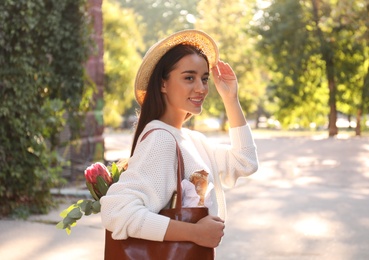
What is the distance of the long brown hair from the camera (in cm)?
315

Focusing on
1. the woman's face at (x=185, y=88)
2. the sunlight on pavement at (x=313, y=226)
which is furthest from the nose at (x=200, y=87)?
the sunlight on pavement at (x=313, y=226)

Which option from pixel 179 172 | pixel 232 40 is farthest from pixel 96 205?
pixel 232 40

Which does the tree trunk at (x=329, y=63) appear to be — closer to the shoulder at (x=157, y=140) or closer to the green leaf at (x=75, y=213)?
the green leaf at (x=75, y=213)

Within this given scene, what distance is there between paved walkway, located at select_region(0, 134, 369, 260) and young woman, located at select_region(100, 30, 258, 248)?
3713mm

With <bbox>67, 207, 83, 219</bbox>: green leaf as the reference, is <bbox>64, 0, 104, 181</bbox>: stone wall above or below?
below

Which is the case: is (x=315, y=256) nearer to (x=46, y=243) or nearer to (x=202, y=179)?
(x=46, y=243)

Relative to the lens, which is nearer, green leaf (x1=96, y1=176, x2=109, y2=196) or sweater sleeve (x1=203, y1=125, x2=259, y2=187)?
green leaf (x1=96, y1=176, x2=109, y2=196)

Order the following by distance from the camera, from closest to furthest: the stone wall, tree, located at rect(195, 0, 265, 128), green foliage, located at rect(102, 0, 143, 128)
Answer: the stone wall → green foliage, located at rect(102, 0, 143, 128) → tree, located at rect(195, 0, 265, 128)

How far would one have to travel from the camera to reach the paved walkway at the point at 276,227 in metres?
7.19

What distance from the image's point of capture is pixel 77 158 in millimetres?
13766

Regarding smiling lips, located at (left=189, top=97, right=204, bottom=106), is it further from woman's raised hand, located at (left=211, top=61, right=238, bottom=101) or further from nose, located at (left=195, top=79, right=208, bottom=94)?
woman's raised hand, located at (left=211, top=61, right=238, bottom=101)

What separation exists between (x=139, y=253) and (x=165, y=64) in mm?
766

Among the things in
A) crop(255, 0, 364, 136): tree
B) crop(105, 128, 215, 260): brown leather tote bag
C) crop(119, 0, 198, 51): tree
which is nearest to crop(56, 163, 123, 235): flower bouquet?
crop(105, 128, 215, 260): brown leather tote bag

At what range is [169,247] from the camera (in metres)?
2.83
